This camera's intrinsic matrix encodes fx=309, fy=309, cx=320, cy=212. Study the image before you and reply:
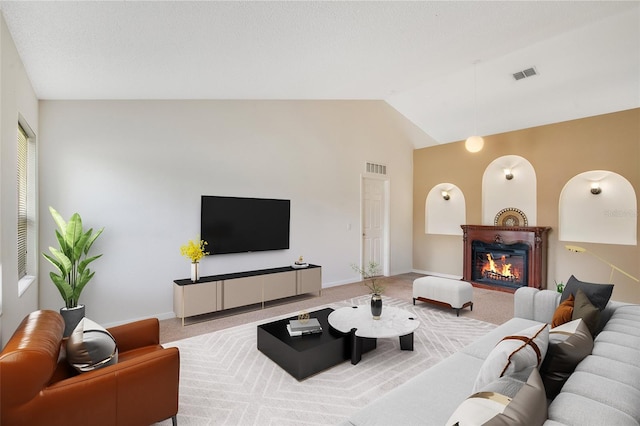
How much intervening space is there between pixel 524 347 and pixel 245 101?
177 inches

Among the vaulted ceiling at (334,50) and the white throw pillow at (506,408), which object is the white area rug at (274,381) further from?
the vaulted ceiling at (334,50)

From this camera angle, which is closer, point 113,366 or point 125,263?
point 113,366

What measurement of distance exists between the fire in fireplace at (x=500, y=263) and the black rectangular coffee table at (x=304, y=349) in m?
4.12

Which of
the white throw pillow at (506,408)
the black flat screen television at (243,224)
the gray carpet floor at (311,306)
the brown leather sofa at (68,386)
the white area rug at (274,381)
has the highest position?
the black flat screen television at (243,224)

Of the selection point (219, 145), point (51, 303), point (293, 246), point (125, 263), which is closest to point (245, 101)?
point (219, 145)

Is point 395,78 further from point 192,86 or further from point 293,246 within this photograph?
point 293,246

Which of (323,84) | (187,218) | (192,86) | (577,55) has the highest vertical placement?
(577,55)

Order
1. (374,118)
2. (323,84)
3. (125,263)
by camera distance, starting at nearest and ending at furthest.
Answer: (125,263) < (323,84) < (374,118)

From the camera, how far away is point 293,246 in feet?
17.3

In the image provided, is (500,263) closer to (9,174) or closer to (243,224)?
(243,224)

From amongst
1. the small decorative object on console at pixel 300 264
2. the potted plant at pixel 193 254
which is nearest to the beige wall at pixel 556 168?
the small decorative object on console at pixel 300 264

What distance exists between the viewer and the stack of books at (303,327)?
9.21 ft

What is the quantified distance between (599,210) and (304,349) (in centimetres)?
540

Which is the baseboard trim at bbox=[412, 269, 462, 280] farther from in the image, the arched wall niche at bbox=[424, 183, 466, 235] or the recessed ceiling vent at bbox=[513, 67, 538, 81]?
the recessed ceiling vent at bbox=[513, 67, 538, 81]
